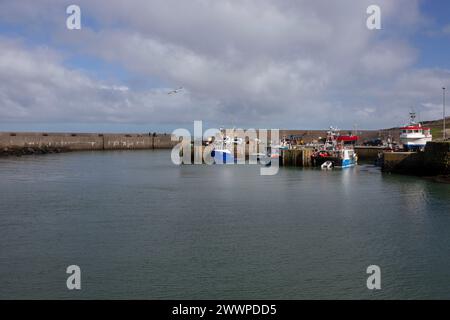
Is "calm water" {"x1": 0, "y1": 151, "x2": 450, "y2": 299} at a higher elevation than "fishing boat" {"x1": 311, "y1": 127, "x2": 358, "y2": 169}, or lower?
lower

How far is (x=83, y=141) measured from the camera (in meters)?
125

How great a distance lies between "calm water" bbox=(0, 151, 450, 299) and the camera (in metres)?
17.8

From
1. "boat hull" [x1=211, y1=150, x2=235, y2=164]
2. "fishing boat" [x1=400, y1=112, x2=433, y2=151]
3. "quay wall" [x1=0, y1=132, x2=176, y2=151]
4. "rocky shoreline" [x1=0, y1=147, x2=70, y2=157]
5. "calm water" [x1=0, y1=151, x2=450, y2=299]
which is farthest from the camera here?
"quay wall" [x1=0, y1=132, x2=176, y2=151]

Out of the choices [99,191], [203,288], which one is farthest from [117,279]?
[99,191]

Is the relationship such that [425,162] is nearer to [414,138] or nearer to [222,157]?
[414,138]

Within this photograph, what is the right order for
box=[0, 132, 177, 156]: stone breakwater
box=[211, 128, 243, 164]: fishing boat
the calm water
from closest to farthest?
the calm water → box=[211, 128, 243, 164]: fishing boat → box=[0, 132, 177, 156]: stone breakwater

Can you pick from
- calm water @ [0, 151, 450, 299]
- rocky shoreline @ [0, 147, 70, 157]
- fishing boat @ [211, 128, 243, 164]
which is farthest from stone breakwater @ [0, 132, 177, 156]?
calm water @ [0, 151, 450, 299]

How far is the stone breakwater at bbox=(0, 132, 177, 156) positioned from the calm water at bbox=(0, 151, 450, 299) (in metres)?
63.3

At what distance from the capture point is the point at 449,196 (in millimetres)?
38250

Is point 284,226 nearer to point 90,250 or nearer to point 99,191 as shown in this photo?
point 90,250

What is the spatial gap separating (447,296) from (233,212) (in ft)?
56.5

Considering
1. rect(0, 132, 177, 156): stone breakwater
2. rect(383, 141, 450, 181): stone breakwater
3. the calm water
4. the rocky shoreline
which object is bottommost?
the calm water

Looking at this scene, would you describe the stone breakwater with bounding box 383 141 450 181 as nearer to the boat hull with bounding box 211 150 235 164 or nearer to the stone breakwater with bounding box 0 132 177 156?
the boat hull with bounding box 211 150 235 164

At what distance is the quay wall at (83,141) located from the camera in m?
105
